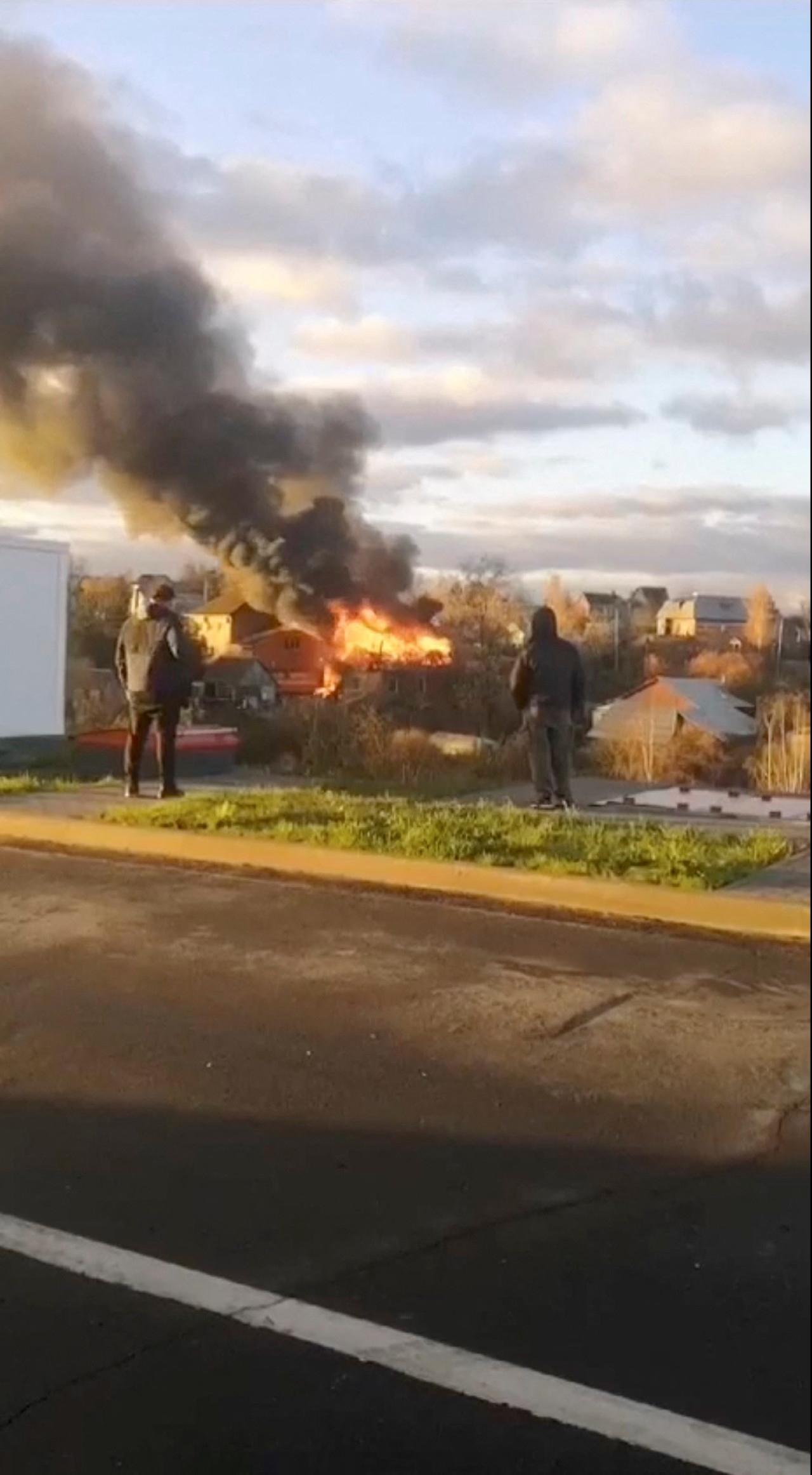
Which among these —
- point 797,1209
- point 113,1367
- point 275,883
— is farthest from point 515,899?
point 113,1367

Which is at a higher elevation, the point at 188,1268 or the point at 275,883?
the point at 275,883

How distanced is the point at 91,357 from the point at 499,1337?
1590 millimetres

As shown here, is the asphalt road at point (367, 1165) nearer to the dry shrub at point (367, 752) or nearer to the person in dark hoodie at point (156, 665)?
the dry shrub at point (367, 752)

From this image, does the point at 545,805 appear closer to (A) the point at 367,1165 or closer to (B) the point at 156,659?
(B) the point at 156,659

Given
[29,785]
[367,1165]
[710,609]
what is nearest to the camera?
[710,609]

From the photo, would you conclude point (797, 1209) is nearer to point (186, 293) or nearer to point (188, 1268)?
point (186, 293)

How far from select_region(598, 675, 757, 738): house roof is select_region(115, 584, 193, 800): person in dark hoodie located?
1.58ft

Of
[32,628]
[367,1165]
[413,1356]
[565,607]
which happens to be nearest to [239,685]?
[32,628]

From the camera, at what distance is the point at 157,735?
1.89 meters

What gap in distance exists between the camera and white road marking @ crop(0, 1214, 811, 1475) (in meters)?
2.03

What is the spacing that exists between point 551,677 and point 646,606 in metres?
0.17

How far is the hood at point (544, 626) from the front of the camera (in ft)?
5.07

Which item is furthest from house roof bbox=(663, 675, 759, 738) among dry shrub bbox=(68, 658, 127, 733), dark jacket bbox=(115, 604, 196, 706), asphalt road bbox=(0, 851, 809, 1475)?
dry shrub bbox=(68, 658, 127, 733)

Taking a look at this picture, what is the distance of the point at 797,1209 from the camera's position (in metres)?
1.13
